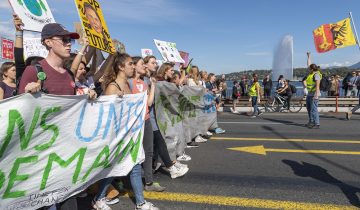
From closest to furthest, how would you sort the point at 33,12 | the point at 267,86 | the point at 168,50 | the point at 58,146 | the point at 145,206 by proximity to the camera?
1. the point at 58,146
2. the point at 145,206
3. the point at 33,12
4. the point at 168,50
5. the point at 267,86

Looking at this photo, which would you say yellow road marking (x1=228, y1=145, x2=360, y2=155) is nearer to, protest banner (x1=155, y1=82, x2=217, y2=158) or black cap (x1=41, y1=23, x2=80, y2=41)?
protest banner (x1=155, y1=82, x2=217, y2=158)

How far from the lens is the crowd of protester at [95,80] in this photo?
2916 millimetres

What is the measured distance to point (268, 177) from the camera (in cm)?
A: 509

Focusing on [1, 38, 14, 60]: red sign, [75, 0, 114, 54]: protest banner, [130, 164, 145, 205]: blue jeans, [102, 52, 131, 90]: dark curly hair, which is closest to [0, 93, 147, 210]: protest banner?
[130, 164, 145, 205]: blue jeans

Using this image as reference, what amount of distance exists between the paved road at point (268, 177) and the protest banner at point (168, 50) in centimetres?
251

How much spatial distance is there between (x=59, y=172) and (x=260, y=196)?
2.43 meters

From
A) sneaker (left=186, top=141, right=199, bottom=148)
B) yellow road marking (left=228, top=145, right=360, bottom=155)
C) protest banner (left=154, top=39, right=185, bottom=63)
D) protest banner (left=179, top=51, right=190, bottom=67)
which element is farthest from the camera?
protest banner (left=179, top=51, right=190, bottom=67)

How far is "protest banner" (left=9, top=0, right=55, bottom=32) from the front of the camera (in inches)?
148

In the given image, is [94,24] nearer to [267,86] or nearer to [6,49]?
[6,49]

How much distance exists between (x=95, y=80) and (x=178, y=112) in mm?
1588

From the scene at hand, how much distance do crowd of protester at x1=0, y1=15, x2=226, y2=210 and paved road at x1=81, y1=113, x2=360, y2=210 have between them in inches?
9.2

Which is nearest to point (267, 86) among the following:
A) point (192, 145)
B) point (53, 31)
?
point (192, 145)

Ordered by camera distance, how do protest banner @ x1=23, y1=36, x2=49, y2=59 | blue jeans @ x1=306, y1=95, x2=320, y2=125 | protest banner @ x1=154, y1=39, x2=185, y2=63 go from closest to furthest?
1. protest banner @ x1=23, y1=36, x2=49, y2=59
2. protest banner @ x1=154, y1=39, x2=185, y2=63
3. blue jeans @ x1=306, y1=95, x2=320, y2=125

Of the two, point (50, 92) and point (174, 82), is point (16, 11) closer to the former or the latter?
point (50, 92)
